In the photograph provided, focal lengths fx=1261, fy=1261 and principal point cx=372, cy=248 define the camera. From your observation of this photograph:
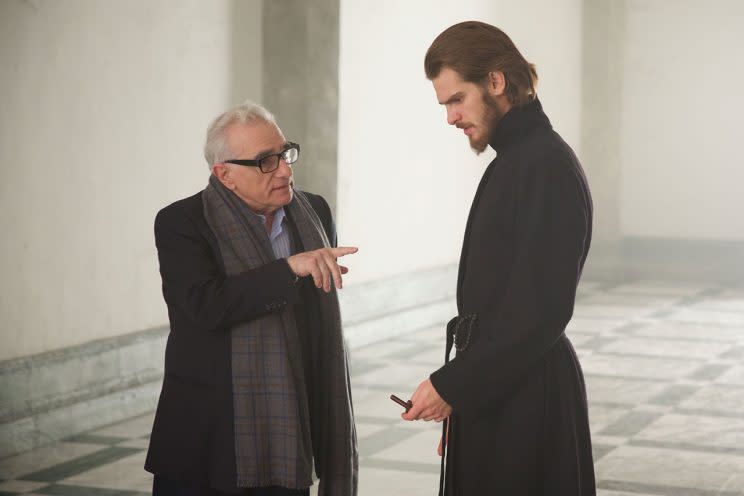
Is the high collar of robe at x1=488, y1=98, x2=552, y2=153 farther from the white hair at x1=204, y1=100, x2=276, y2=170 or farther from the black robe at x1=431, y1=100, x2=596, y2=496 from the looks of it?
the white hair at x1=204, y1=100, x2=276, y2=170

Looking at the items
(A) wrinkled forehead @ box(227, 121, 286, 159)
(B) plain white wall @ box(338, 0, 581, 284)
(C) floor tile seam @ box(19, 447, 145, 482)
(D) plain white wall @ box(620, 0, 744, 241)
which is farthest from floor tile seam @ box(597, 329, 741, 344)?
(A) wrinkled forehead @ box(227, 121, 286, 159)

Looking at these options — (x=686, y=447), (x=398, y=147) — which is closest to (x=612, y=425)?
(x=686, y=447)

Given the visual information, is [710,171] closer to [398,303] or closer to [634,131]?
[634,131]

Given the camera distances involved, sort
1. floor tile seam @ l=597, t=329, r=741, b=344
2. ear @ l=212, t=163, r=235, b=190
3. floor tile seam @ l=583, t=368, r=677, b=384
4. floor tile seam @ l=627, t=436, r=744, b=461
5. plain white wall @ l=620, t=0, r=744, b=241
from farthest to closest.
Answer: plain white wall @ l=620, t=0, r=744, b=241
floor tile seam @ l=597, t=329, r=741, b=344
floor tile seam @ l=583, t=368, r=677, b=384
floor tile seam @ l=627, t=436, r=744, b=461
ear @ l=212, t=163, r=235, b=190

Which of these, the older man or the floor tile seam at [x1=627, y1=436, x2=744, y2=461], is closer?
the older man

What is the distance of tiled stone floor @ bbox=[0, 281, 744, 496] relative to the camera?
6406mm

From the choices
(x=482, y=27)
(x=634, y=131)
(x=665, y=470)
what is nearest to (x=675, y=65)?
(x=634, y=131)

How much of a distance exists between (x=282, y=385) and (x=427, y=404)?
1.81 feet

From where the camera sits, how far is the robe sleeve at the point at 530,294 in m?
2.99

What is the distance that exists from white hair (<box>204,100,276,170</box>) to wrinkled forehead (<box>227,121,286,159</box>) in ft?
0.04

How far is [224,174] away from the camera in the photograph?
11.7ft

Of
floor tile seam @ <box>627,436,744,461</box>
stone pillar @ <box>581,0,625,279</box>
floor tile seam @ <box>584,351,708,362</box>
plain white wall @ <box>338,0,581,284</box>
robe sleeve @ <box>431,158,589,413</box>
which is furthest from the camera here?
stone pillar @ <box>581,0,625,279</box>

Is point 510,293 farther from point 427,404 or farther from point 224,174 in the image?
point 224,174

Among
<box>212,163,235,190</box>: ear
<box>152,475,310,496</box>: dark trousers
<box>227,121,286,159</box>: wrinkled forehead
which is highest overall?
<box>227,121,286,159</box>: wrinkled forehead
